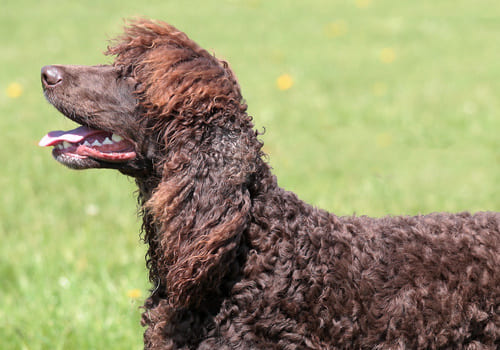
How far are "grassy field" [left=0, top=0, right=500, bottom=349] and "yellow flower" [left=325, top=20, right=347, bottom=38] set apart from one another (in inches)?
2.5

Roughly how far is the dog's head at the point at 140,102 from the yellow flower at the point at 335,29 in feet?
36.9

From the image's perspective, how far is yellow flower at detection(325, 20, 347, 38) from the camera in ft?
45.1

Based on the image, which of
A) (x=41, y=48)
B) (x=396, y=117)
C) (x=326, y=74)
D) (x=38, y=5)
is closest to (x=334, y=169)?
(x=396, y=117)

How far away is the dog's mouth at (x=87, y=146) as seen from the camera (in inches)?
111

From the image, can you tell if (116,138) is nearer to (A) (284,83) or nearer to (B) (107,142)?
(B) (107,142)

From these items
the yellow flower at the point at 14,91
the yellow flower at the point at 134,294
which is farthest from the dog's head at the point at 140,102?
the yellow flower at the point at 14,91

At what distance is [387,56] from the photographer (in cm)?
1146

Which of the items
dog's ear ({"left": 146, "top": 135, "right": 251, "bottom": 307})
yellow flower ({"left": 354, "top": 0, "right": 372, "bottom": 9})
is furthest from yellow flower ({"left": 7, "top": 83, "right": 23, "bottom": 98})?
yellow flower ({"left": 354, "top": 0, "right": 372, "bottom": 9})

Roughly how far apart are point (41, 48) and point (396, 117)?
8111 mm

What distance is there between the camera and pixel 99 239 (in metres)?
5.01

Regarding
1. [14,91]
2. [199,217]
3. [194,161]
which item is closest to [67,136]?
[194,161]

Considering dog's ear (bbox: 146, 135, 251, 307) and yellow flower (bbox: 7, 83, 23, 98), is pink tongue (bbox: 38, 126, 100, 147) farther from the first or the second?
yellow flower (bbox: 7, 83, 23, 98)

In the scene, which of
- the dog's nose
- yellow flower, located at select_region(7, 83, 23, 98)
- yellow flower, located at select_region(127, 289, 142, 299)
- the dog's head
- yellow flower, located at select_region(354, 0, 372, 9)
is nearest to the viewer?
the dog's head

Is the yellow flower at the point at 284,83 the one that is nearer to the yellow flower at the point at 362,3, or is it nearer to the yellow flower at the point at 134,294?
the yellow flower at the point at 134,294
